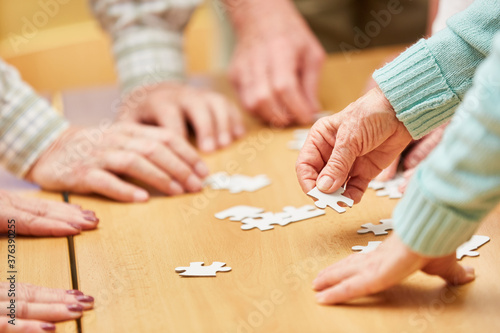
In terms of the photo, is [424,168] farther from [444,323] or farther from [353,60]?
[353,60]

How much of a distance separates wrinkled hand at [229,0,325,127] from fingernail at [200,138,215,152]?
247 mm

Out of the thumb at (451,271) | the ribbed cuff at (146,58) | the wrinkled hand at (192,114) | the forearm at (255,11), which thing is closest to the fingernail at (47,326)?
the thumb at (451,271)

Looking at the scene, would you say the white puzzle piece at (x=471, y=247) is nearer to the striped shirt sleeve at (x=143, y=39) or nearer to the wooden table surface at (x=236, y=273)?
the wooden table surface at (x=236, y=273)

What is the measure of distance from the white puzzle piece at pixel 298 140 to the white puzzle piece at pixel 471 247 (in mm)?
732

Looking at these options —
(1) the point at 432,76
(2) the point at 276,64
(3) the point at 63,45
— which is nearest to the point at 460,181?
(1) the point at 432,76

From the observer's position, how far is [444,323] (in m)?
1.04

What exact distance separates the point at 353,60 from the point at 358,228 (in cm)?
139

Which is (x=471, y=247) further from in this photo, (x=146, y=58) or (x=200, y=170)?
(x=146, y=58)

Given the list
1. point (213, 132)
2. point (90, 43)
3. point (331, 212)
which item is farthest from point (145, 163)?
point (90, 43)

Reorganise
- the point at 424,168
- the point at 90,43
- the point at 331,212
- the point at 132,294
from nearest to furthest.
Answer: the point at 424,168, the point at 132,294, the point at 331,212, the point at 90,43

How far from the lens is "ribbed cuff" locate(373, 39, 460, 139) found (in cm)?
131

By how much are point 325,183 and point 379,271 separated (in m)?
0.27

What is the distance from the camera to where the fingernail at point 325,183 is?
4.20 ft

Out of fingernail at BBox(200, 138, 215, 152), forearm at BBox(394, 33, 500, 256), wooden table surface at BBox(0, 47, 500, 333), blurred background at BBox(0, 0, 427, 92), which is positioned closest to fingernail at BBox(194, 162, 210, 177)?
wooden table surface at BBox(0, 47, 500, 333)
